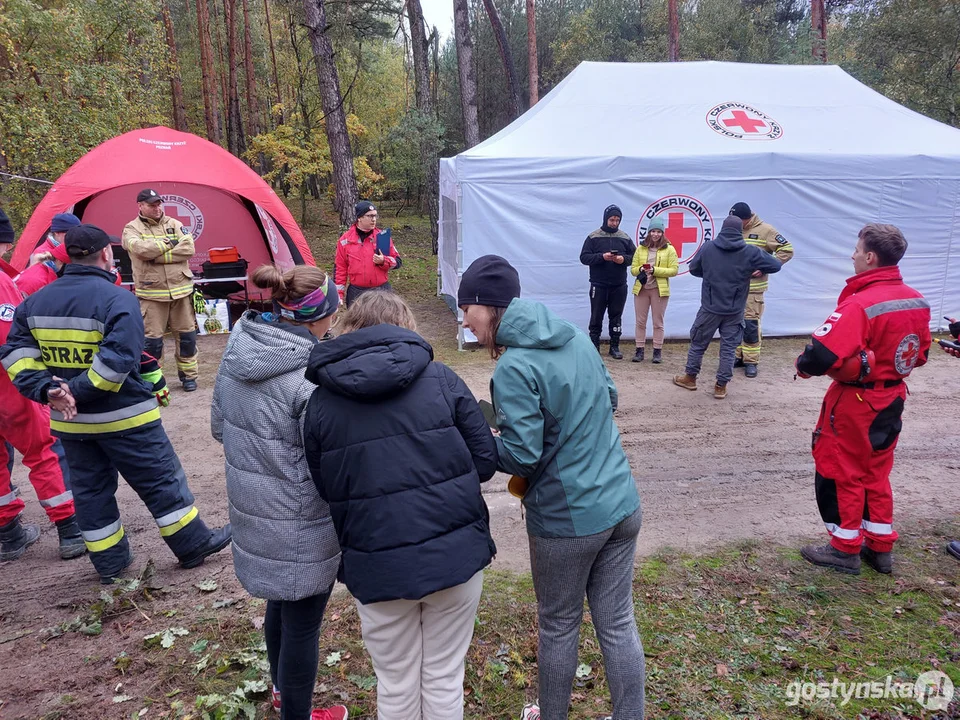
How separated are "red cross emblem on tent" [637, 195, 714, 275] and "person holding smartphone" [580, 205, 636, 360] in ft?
1.94

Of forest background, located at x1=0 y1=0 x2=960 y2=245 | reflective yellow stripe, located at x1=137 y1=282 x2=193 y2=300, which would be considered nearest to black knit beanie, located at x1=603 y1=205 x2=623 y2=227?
forest background, located at x1=0 y1=0 x2=960 y2=245

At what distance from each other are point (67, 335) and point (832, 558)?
13.1 feet

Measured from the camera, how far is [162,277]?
6.50 metres

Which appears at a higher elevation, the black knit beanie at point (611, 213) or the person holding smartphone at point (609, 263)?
the black knit beanie at point (611, 213)

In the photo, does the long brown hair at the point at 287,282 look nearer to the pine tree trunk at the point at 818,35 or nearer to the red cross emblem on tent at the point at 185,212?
the red cross emblem on tent at the point at 185,212

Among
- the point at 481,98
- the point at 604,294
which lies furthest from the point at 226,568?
the point at 481,98

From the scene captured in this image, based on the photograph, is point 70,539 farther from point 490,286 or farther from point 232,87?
point 232,87

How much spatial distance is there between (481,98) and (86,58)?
53.7 feet

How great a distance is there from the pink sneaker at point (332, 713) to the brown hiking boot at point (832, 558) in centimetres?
254

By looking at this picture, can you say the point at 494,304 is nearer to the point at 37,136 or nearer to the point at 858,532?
the point at 858,532

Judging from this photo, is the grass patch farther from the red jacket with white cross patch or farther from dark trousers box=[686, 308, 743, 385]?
dark trousers box=[686, 308, 743, 385]

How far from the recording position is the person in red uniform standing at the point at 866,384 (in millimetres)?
3264

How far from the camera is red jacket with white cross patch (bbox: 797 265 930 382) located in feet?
10.7

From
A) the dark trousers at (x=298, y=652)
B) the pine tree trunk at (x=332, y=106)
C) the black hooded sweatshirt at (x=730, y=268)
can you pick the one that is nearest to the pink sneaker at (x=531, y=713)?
the dark trousers at (x=298, y=652)
